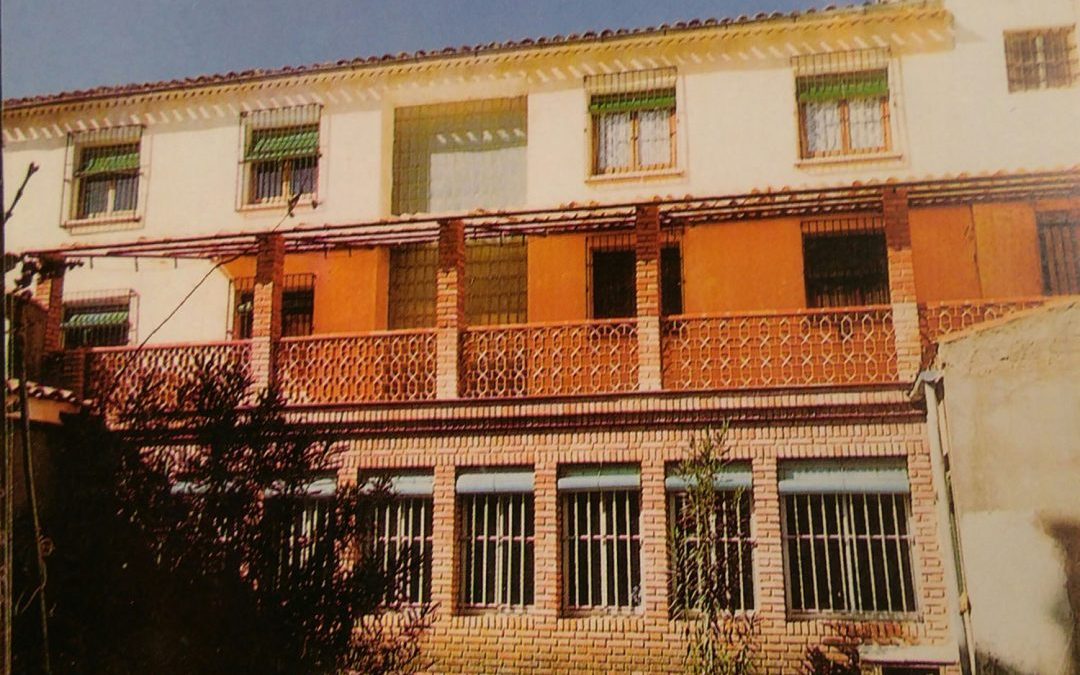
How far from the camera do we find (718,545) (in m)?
10.1

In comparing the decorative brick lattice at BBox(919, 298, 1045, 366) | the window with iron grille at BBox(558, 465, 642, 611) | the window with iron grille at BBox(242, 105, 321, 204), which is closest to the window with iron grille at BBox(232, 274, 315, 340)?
the window with iron grille at BBox(242, 105, 321, 204)

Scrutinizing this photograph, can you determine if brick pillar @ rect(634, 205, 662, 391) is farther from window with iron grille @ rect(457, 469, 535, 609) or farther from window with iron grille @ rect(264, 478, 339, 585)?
window with iron grille @ rect(264, 478, 339, 585)

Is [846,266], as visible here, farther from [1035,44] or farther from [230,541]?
[230,541]

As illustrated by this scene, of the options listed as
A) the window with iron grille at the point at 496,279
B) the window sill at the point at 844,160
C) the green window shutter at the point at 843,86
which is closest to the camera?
the window sill at the point at 844,160

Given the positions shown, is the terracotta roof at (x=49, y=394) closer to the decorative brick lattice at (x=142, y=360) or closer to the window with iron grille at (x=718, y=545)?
the decorative brick lattice at (x=142, y=360)

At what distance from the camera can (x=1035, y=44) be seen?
1259 cm

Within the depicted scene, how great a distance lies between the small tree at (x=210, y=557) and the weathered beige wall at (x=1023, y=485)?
474 centimetres

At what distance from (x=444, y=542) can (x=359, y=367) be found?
2416mm

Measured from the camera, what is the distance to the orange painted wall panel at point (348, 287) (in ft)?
44.9

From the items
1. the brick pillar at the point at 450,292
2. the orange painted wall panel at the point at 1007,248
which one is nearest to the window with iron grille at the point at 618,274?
the brick pillar at the point at 450,292

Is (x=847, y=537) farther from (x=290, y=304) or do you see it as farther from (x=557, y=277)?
(x=290, y=304)

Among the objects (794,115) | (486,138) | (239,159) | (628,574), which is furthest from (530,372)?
(239,159)

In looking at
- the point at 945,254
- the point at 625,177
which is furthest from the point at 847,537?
the point at 625,177

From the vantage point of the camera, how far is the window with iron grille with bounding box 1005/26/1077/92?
12.4m
